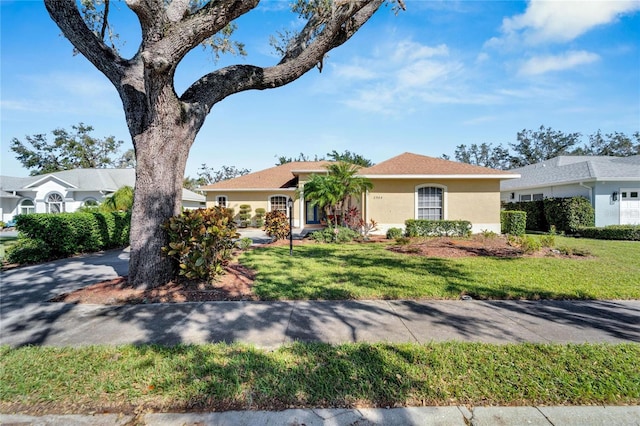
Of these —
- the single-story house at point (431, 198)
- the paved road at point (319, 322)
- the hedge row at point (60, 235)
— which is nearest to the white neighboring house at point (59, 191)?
the hedge row at point (60, 235)

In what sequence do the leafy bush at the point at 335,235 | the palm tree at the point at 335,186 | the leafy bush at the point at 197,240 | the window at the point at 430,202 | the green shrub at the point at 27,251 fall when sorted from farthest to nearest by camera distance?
the window at the point at 430,202, the leafy bush at the point at 335,235, the palm tree at the point at 335,186, the green shrub at the point at 27,251, the leafy bush at the point at 197,240

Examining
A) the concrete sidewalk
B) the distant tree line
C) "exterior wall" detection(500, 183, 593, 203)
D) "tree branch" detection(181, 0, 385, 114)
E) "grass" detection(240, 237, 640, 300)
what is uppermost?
the distant tree line

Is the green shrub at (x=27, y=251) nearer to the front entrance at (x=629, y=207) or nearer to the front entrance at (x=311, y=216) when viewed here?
the front entrance at (x=311, y=216)

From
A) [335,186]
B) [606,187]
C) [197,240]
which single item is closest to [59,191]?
[335,186]

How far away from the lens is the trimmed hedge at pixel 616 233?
13.1 m

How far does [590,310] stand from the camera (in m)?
4.41

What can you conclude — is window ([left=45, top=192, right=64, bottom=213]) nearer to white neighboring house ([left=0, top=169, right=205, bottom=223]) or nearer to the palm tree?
white neighboring house ([left=0, top=169, right=205, bottom=223])

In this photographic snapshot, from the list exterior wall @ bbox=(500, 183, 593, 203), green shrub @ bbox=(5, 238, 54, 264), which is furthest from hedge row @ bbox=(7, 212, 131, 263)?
exterior wall @ bbox=(500, 183, 593, 203)

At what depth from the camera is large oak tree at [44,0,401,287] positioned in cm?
478

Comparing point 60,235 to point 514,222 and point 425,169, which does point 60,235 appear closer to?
point 425,169

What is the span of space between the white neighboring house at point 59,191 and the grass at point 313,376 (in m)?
22.1

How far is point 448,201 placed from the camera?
14477 millimetres

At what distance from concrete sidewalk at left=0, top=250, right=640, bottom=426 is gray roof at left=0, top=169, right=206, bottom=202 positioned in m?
20.5

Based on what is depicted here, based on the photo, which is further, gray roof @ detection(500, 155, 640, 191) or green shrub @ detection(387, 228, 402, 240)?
gray roof @ detection(500, 155, 640, 191)
